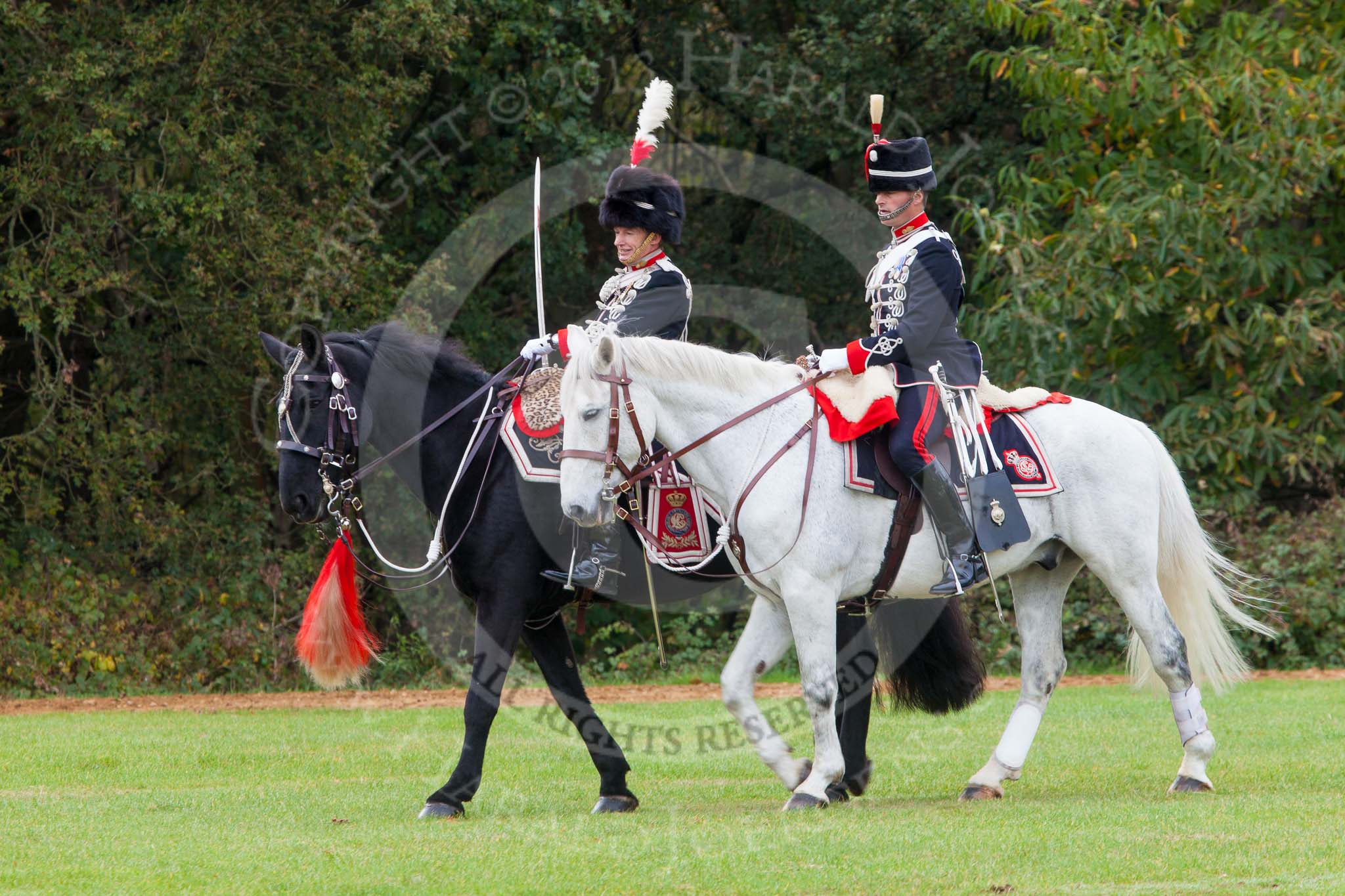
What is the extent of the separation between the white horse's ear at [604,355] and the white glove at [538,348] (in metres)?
0.78

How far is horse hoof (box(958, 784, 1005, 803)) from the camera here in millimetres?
6875

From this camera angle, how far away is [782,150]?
17625mm

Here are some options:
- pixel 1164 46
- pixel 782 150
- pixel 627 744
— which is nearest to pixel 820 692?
pixel 627 744

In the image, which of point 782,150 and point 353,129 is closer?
point 353,129

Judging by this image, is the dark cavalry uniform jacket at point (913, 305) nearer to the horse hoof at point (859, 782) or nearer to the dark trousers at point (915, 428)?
the dark trousers at point (915, 428)

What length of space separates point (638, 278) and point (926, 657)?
2300mm

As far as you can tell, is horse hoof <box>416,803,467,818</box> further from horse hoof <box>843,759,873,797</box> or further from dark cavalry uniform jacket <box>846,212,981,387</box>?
dark cavalry uniform jacket <box>846,212,981,387</box>

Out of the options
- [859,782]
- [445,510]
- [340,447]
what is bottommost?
[859,782]

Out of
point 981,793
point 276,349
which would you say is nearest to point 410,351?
point 276,349

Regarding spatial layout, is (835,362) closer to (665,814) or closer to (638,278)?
(638,278)

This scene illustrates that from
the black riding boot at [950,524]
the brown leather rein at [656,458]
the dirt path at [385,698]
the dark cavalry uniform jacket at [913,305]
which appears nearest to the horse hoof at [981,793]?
the black riding boot at [950,524]

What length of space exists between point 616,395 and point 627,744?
167 inches

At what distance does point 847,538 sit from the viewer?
254 inches

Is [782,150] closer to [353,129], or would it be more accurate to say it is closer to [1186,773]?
[353,129]
